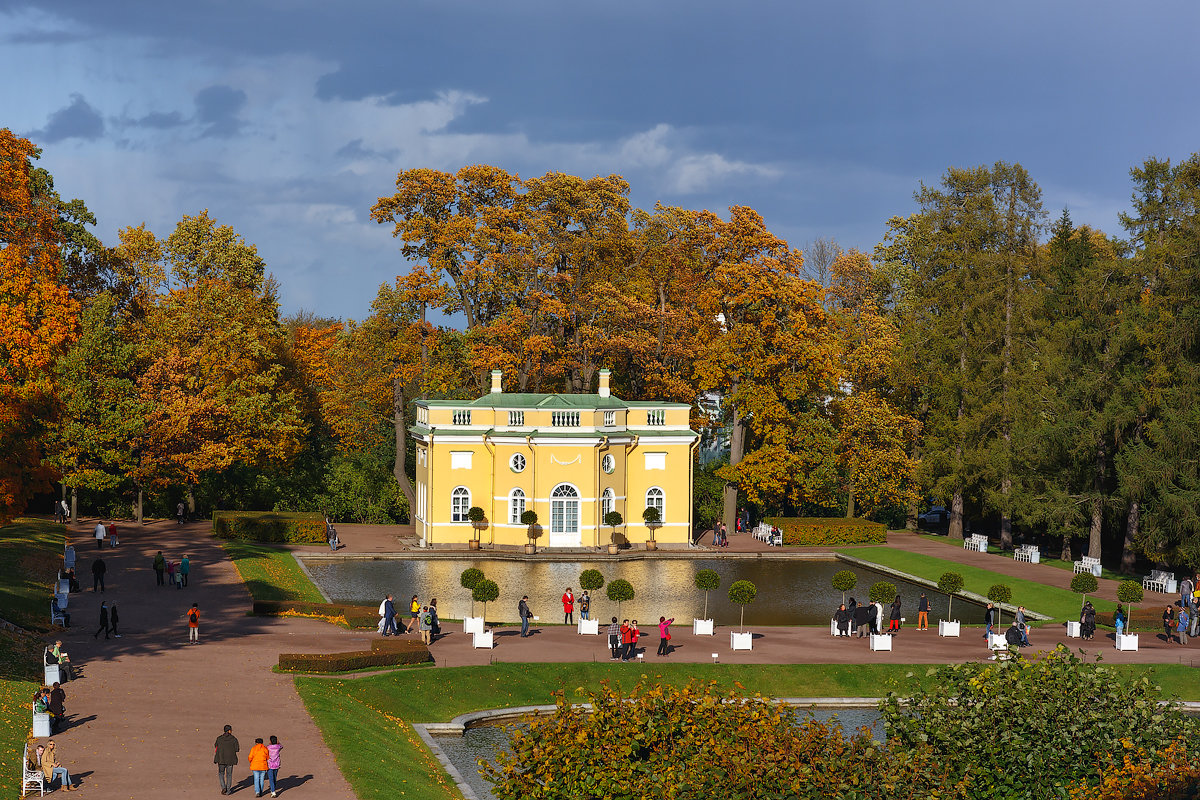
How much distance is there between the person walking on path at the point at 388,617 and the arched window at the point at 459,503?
19.6 meters

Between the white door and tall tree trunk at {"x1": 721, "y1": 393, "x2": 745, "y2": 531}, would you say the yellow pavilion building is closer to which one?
→ the white door

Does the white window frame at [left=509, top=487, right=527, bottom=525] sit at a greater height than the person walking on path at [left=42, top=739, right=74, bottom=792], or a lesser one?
greater

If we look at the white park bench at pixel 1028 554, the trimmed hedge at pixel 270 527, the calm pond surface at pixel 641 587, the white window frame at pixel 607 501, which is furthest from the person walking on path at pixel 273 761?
the white park bench at pixel 1028 554

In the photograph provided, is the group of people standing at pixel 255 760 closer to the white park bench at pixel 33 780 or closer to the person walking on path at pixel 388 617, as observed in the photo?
the white park bench at pixel 33 780

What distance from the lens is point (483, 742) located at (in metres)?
26.8

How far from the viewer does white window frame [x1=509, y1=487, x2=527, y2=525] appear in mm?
54062

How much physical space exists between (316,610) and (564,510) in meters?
18.1

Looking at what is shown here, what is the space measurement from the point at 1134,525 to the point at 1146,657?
1476 centimetres

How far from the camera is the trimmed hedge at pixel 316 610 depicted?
3666 cm

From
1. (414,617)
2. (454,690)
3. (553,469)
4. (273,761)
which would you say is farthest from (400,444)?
(273,761)

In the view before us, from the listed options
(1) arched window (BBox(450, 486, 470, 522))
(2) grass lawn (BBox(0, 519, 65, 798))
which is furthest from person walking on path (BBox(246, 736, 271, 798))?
(1) arched window (BBox(450, 486, 470, 522))

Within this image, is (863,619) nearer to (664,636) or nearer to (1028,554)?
(664,636)

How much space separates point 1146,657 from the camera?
34062 mm

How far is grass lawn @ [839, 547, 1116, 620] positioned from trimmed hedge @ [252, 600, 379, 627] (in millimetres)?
23111
